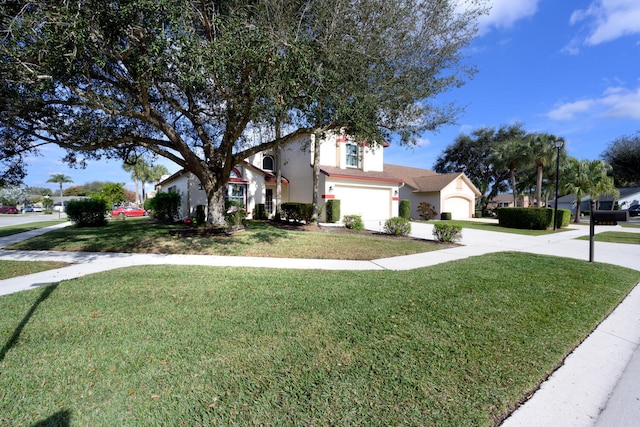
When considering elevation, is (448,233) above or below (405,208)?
below

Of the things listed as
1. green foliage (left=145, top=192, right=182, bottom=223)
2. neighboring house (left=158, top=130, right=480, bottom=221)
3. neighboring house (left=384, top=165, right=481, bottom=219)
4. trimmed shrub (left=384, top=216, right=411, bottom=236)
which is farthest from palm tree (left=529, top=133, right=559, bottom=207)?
green foliage (left=145, top=192, right=182, bottom=223)

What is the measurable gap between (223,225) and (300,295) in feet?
24.4

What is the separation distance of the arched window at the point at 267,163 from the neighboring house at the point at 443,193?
1085cm

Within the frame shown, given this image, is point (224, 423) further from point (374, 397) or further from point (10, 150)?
point (10, 150)

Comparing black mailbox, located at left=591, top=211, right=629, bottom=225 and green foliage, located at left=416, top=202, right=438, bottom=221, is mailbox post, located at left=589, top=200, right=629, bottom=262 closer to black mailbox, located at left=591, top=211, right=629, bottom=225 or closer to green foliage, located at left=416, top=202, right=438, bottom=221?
black mailbox, located at left=591, top=211, right=629, bottom=225

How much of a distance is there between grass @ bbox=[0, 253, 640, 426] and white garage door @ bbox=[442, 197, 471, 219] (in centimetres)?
2347

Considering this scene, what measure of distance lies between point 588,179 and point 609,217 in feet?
69.5

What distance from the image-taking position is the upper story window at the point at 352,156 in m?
22.2

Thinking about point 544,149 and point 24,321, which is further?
point 544,149

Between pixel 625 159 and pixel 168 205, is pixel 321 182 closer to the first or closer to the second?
pixel 168 205

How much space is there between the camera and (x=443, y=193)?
27359 mm

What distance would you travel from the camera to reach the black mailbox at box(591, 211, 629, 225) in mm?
6458

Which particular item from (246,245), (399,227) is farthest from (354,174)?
(246,245)

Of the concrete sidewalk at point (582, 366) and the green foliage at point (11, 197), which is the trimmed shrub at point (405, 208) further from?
the green foliage at point (11, 197)
